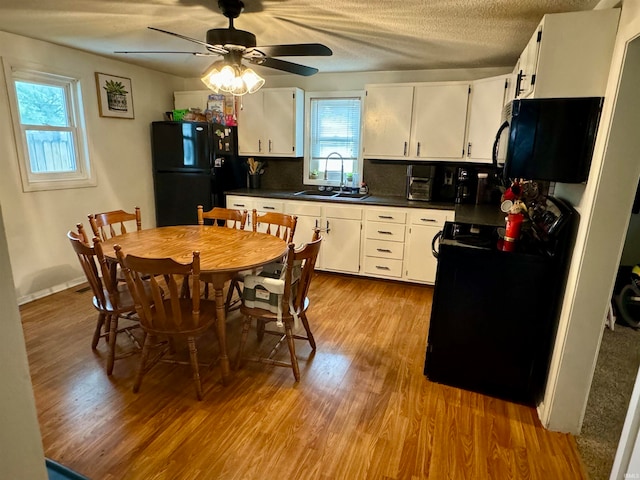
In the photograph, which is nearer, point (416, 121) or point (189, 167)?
point (416, 121)

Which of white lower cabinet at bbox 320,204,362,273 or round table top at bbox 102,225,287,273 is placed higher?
round table top at bbox 102,225,287,273

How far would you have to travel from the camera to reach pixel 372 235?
4020mm

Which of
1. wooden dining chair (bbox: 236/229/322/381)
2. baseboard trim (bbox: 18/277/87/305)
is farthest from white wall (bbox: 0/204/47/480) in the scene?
baseboard trim (bbox: 18/277/87/305)

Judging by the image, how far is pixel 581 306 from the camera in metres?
1.81

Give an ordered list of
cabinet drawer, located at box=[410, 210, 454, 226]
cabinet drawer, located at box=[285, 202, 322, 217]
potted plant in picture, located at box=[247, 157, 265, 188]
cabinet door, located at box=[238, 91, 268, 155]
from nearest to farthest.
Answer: cabinet drawer, located at box=[410, 210, 454, 226] → cabinet drawer, located at box=[285, 202, 322, 217] → cabinet door, located at box=[238, 91, 268, 155] → potted plant in picture, located at box=[247, 157, 265, 188]

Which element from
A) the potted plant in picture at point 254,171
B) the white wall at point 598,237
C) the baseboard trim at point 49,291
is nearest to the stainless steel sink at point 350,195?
the potted plant in picture at point 254,171

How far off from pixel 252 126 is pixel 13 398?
13.8 feet

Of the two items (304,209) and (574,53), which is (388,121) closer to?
(304,209)

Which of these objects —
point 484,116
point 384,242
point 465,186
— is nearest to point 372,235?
point 384,242

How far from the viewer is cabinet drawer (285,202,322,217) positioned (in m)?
4.17

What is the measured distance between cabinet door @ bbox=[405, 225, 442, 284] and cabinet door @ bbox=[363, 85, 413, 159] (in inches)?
33.7

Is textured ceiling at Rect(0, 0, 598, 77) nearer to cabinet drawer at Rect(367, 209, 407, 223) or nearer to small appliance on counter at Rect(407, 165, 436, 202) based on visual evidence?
small appliance on counter at Rect(407, 165, 436, 202)

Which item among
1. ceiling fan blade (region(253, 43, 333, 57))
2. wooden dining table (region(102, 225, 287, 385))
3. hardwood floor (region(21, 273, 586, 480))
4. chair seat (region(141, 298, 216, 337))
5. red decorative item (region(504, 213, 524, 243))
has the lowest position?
hardwood floor (region(21, 273, 586, 480))

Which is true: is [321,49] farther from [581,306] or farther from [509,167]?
→ [581,306]
